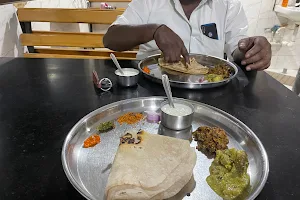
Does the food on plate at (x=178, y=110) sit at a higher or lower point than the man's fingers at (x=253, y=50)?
lower

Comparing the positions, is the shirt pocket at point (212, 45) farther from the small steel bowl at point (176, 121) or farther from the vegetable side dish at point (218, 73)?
the small steel bowl at point (176, 121)

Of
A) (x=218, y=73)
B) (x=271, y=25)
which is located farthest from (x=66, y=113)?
(x=271, y=25)

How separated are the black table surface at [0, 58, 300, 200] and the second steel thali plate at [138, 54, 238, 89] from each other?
0.04 m

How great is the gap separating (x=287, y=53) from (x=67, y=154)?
5000mm

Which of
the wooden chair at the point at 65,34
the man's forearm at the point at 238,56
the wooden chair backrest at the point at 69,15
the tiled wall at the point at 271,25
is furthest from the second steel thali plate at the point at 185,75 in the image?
the tiled wall at the point at 271,25

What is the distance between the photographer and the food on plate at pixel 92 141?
0.87 meters

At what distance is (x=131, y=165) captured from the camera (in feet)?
2.24

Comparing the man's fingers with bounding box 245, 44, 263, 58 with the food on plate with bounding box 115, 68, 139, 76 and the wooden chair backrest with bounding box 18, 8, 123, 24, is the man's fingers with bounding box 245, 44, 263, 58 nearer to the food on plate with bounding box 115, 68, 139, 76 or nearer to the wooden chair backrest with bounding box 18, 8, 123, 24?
the food on plate with bounding box 115, 68, 139, 76

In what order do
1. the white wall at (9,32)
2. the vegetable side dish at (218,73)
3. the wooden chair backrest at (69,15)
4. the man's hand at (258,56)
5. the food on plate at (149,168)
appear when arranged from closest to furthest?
the food on plate at (149,168) → the vegetable side dish at (218,73) → the man's hand at (258,56) → the white wall at (9,32) → the wooden chair backrest at (69,15)

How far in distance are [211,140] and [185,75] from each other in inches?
27.0

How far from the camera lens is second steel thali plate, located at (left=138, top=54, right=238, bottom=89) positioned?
1.27 metres

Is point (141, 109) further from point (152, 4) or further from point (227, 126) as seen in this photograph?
point (152, 4)

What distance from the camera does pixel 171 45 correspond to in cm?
141

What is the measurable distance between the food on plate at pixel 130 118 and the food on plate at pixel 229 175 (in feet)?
1.25
